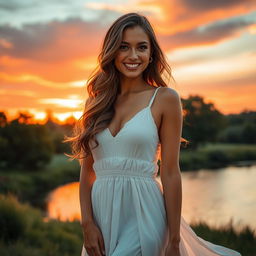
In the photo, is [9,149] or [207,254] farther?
[9,149]

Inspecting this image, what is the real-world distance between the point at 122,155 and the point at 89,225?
47 cm

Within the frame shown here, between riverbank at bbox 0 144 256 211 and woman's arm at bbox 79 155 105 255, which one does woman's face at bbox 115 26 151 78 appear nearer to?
woman's arm at bbox 79 155 105 255

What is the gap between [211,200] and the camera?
61.1 ft

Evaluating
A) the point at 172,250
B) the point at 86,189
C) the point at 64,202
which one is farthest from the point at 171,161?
the point at 64,202

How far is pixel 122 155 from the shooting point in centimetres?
220

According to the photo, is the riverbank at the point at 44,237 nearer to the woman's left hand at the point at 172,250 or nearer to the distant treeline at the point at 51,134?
the woman's left hand at the point at 172,250

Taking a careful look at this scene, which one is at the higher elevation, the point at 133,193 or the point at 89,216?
the point at 133,193

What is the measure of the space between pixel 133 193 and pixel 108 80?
29.2 inches

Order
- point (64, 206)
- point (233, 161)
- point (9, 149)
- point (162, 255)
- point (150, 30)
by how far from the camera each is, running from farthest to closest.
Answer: point (233, 161)
point (9, 149)
point (64, 206)
point (150, 30)
point (162, 255)

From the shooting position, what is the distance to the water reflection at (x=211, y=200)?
1490cm

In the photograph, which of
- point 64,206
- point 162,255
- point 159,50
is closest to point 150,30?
point 159,50

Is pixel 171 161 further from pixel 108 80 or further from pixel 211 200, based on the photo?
pixel 211 200

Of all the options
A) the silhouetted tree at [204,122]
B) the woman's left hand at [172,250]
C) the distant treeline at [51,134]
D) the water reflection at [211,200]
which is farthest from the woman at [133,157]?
the silhouetted tree at [204,122]

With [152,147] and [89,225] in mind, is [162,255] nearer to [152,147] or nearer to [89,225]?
[89,225]
